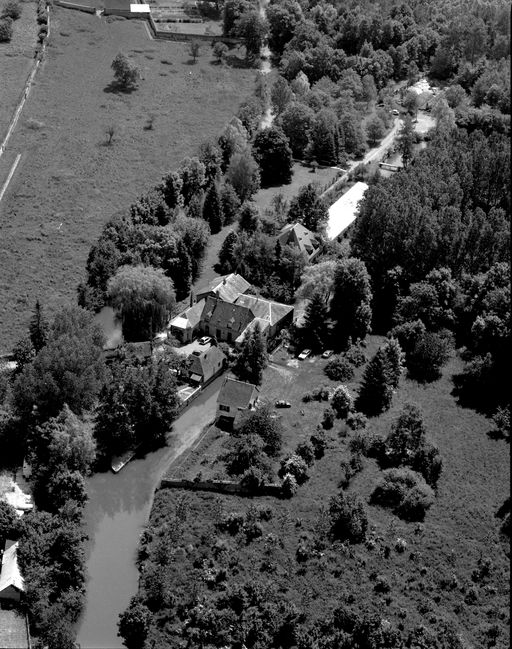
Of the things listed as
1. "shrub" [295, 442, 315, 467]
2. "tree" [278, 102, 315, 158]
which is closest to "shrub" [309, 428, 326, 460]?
"shrub" [295, 442, 315, 467]

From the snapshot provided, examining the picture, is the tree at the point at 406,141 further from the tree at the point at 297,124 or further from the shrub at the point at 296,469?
the shrub at the point at 296,469

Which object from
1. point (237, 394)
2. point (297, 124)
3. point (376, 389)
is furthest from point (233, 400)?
point (297, 124)

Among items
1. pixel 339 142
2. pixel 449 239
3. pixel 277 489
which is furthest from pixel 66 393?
pixel 339 142

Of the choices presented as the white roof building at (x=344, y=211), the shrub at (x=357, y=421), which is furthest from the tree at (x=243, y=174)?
the shrub at (x=357, y=421)

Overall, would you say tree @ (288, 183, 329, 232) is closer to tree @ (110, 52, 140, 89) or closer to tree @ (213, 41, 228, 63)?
tree @ (110, 52, 140, 89)

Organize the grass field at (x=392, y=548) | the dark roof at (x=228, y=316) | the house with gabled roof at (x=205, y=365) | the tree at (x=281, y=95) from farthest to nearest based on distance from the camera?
the tree at (x=281, y=95) < the dark roof at (x=228, y=316) < the house with gabled roof at (x=205, y=365) < the grass field at (x=392, y=548)

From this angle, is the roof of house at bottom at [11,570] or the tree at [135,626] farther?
the roof of house at bottom at [11,570]

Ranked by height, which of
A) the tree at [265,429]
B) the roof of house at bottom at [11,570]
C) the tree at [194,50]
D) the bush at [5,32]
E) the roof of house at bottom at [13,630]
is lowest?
the roof of house at bottom at [13,630]
